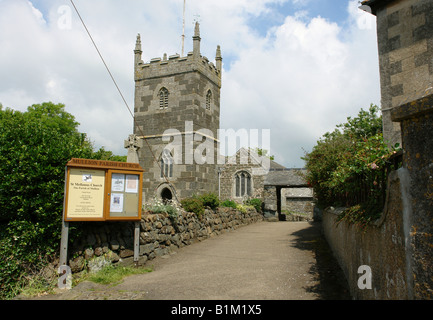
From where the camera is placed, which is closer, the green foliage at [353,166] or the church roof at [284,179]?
the green foliage at [353,166]

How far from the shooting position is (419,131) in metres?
2.12

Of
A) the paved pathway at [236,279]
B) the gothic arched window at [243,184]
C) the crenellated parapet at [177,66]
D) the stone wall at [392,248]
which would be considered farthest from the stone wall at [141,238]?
the gothic arched window at [243,184]

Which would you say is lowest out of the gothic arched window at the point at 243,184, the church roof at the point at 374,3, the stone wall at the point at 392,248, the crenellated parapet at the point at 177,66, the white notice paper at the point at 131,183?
the stone wall at the point at 392,248

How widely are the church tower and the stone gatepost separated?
15125mm

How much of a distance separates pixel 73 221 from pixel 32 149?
1.76 meters

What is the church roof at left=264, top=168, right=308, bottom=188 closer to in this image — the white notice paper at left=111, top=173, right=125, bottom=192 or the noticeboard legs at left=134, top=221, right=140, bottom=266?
the noticeboard legs at left=134, top=221, right=140, bottom=266

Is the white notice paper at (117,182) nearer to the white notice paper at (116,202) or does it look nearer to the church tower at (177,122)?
the white notice paper at (116,202)

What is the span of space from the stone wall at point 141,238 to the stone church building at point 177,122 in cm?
488

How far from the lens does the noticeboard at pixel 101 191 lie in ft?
21.1

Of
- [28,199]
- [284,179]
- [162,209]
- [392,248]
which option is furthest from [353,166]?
[284,179]

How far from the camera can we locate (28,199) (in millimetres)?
6344

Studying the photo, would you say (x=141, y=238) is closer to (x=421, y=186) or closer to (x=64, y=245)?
(x=64, y=245)

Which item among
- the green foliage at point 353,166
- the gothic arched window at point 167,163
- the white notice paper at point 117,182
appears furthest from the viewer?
the gothic arched window at point 167,163

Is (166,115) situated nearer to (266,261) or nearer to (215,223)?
(215,223)
